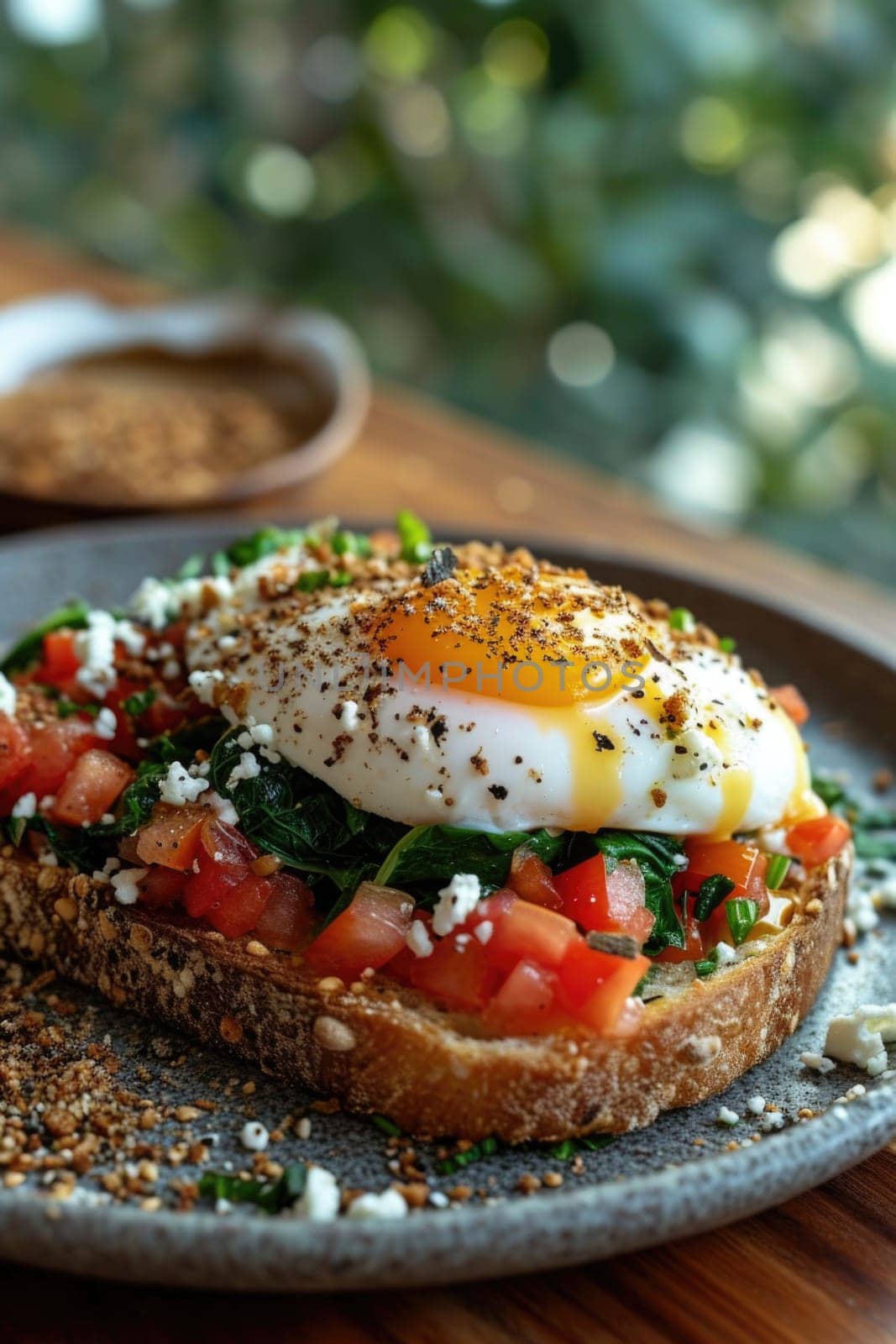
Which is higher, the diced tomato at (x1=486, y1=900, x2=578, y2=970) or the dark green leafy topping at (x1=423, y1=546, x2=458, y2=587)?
the dark green leafy topping at (x1=423, y1=546, x2=458, y2=587)

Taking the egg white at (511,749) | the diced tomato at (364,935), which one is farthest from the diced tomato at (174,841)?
the diced tomato at (364,935)

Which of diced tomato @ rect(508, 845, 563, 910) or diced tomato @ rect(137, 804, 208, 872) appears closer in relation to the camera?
diced tomato @ rect(508, 845, 563, 910)

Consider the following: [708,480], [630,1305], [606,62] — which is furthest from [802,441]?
[630,1305]

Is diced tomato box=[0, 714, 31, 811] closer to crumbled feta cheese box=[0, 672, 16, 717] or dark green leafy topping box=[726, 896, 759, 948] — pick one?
crumbled feta cheese box=[0, 672, 16, 717]

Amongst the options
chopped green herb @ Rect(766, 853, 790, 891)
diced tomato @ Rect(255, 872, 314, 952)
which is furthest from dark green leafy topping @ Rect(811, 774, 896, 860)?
diced tomato @ Rect(255, 872, 314, 952)

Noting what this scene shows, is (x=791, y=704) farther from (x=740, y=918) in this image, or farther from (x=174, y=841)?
(x=174, y=841)

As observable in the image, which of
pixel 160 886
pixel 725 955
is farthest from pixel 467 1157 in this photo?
pixel 160 886
